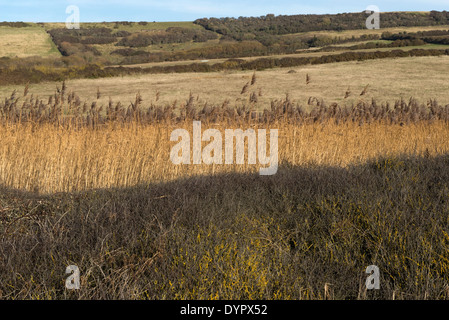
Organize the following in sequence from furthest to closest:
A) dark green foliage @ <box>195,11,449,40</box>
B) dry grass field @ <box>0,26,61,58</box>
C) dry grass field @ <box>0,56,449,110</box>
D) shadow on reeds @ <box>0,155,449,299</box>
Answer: dark green foliage @ <box>195,11,449,40</box> → dry grass field @ <box>0,26,61,58</box> → dry grass field @ <box>0,56,449,110</box> → shadow on reeds @ <box>0,155,449,299</box>

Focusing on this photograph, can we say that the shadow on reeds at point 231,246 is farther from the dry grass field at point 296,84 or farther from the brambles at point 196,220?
the dry grass field at point 296,84

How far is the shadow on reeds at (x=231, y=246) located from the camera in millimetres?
3152

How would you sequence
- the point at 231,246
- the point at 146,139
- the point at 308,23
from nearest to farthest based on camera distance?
1. the point at 231,246
2. the point at 146,139
3. the point at 308,23

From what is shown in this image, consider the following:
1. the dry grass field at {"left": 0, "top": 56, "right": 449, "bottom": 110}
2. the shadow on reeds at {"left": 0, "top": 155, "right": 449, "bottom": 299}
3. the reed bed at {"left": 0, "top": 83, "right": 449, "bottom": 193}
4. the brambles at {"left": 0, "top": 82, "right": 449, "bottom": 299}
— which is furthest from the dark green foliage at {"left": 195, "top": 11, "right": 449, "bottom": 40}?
the shadow on reeds at {"left": 0, "top": 155, "right": 449, "bottom": 299}

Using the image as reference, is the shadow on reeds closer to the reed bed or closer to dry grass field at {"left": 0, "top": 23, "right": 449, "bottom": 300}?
dry grass field at {"left": 0, "top": 23, "right": 449, "bottom": 300}

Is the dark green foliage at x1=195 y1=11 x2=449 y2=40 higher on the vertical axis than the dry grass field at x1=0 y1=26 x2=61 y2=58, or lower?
higher

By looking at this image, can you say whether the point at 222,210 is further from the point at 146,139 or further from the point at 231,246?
the point at 146,139

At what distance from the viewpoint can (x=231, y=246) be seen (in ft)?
11.6

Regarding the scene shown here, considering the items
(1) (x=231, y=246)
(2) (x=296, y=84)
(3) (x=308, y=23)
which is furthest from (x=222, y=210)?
(3) (x=308, y=23)

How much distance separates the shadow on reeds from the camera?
3152mm

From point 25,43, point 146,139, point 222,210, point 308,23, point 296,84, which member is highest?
point 308,23

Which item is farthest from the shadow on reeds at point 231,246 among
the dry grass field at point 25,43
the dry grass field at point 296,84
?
the dry grass field at point 25,43

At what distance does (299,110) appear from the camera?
9.48 metres

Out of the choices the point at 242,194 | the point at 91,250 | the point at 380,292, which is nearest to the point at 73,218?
the point at 91,250
